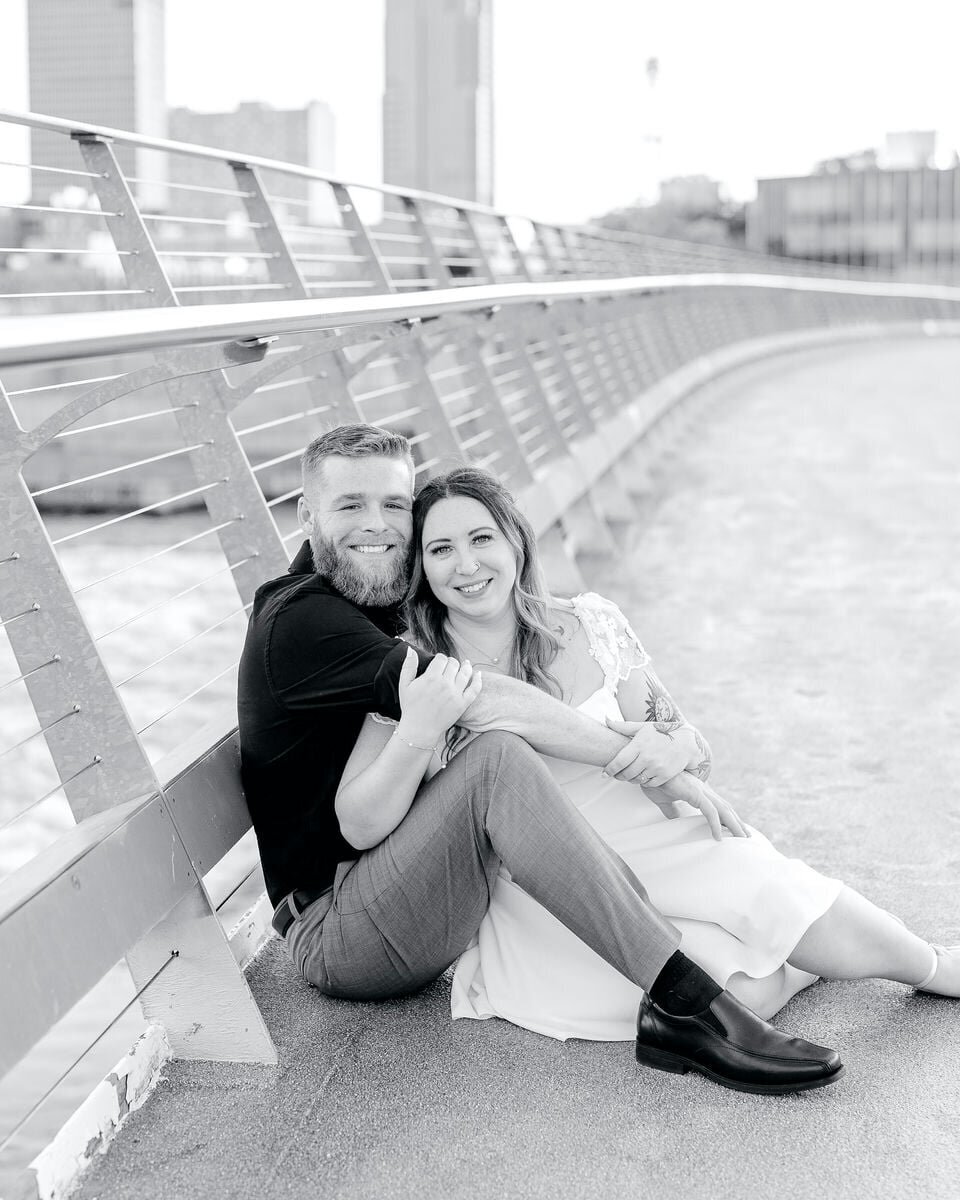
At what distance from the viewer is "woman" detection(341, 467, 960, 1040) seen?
286 centimetres

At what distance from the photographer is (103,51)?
99875mm

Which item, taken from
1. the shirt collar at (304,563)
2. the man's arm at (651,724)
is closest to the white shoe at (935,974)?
the man's arm at (651,724)

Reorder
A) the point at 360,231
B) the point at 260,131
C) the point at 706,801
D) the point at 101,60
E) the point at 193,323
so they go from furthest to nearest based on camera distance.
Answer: the point at 101,60 < the point at 260,131 < the point at 360,231 < the point at 706,801 < the point at 193,323

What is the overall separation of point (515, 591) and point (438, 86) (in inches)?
6754

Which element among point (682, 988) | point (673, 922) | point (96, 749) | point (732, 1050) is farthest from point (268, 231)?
point (732, 1050)

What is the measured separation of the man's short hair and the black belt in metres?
0.82

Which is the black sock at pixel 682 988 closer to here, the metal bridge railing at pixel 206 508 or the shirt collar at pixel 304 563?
the metal bridge railing at pixel 206 508

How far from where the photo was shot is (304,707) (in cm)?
285

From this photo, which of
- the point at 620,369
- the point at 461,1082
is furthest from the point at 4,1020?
the point at 620,369

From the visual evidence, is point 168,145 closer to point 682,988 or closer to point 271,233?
point 271,233

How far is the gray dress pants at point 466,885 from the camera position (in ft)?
8.84

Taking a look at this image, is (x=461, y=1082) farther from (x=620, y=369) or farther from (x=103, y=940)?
(x=620, y=369)

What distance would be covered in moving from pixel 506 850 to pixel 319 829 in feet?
1.36

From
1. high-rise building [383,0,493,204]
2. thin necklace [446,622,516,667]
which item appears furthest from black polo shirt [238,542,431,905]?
high-rise building [383,0,493,204]
